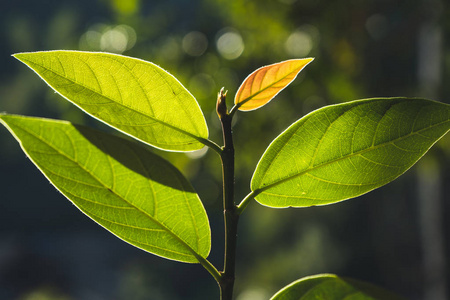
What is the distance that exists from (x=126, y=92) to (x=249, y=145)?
224 cm

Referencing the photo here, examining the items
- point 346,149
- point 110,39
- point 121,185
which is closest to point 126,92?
point 121,185

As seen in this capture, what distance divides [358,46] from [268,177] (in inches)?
102

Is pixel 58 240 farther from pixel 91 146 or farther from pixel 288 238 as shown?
pixel 91 146

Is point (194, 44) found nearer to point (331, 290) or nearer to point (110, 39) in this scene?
point (110, 39)

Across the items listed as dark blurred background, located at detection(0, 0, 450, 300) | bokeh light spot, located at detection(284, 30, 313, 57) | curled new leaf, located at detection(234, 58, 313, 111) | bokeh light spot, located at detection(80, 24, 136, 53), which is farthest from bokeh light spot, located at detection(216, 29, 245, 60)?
curled new leaf, located at detection(234, 58, 313, 111)

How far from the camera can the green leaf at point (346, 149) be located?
0.37 m

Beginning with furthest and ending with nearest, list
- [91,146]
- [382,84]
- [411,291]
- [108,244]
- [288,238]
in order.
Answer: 1. [108,244]
2. [288,238]
3. [411,291]
4. [382,84]
5. [91,146]

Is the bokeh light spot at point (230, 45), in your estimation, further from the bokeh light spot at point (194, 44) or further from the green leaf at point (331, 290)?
the green leaf at point (331, 290)

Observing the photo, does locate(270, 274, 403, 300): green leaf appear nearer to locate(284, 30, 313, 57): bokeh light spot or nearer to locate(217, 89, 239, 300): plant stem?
locate(217, 89, 239, 300): plant stem

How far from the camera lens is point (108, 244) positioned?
16797mm

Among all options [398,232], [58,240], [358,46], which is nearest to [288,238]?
[398,232]

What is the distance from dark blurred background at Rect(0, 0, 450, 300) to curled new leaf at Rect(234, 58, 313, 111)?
3.33 ft

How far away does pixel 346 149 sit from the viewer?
0.39 metres

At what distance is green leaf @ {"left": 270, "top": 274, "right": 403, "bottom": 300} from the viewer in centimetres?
41
